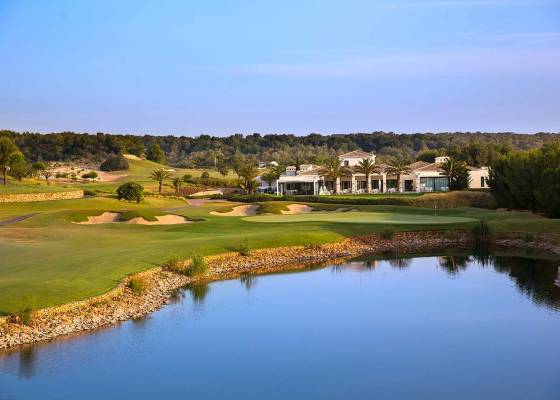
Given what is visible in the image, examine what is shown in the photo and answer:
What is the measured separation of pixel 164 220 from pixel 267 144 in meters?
144

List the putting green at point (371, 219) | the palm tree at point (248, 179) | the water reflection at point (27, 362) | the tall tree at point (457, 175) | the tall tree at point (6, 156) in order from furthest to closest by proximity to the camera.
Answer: the palm tree at point (248, 179), the tall tree at point (457, 175), the tall tree at point (6, 156), the putting green at point (371, 219), the water reflection at point (27, 362)

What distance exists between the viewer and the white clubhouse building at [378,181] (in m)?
90.2

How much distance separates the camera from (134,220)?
48625 millimetres

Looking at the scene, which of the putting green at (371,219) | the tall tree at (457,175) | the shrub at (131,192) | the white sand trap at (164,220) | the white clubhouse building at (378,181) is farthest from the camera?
the white clubhouse building at (378,181)

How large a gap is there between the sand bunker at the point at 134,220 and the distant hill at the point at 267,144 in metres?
83.7

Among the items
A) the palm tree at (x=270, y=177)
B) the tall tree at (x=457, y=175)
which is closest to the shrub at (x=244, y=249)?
the tall tree at (x=457, y=175)

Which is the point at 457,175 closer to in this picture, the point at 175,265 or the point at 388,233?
the point at 388,233

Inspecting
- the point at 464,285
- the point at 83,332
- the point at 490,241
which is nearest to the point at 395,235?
the point at 490,241

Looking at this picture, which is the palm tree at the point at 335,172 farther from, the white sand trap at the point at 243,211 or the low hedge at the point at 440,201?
the white sand trap at the point at 243,211

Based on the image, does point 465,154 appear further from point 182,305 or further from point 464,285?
point 182,305

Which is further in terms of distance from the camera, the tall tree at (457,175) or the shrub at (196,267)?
the tall tree at (457,175)

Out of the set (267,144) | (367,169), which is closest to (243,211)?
(367,169)

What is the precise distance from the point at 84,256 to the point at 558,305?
62.8 feet

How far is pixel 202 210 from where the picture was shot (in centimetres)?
5919
